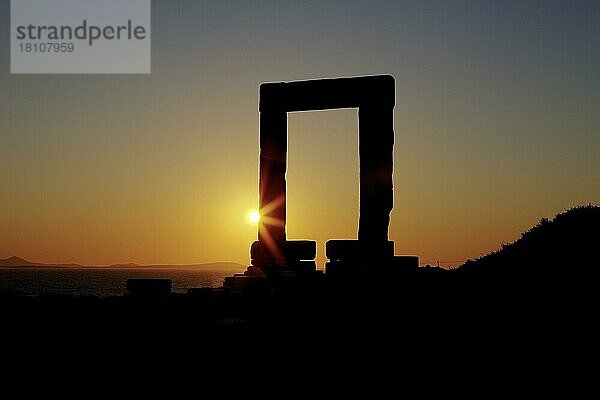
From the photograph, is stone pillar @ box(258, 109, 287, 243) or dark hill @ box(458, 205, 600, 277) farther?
stone pillar @ box(258, 109, 287, 243)

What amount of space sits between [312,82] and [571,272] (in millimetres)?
7342

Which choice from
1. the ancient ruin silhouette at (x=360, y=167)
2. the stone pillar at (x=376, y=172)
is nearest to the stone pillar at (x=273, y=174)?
the ancient ruin silhouette at (x=360, y=167)

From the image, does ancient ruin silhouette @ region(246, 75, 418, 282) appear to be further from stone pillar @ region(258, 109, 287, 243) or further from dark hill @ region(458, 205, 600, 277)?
dark hill @ region(458, 205, 600, 277)

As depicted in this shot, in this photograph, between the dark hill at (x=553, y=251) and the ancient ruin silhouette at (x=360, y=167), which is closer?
the ancient ruin silhouette at (x=360, y=167)

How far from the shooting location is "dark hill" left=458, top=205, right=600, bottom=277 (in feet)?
62.6

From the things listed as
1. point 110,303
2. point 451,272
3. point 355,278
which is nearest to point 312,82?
point 355,278

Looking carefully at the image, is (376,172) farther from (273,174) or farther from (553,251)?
(553,251)

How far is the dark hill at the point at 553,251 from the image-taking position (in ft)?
62.6

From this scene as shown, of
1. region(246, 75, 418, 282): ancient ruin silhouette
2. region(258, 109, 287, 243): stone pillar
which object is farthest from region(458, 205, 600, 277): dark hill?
region(258, 109, 287, 243): stone pillar

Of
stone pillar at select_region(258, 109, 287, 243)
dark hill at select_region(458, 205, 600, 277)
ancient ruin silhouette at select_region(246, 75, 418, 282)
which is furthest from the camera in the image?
Answer: stone pillar at select_region(258, 109, 287, 243)

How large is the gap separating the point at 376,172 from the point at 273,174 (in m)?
2.77

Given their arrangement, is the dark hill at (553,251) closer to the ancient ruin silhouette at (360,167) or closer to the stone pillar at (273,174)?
the ancient ruin silhouette at (360,167)

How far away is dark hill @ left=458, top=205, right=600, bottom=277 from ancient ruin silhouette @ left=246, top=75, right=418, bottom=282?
10.8 feet

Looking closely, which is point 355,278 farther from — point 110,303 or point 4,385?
point 4,385
